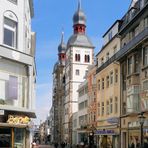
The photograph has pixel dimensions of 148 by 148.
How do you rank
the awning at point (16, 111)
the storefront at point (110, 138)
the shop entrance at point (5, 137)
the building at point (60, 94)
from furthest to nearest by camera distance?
1. the building at point (60, 94)
2. the storefront at point (110, 138)
3. the awning at point (16, 111)
4. the shop entrance at point (5, 137)

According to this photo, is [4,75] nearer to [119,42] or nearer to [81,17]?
[119,42]

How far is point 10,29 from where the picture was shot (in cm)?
2783

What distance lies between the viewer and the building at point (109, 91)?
50.9 meters

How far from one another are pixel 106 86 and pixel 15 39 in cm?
2977

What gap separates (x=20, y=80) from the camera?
27859 mm

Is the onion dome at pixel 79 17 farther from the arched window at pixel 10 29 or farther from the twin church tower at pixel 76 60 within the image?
the arched window at pixel 10 29

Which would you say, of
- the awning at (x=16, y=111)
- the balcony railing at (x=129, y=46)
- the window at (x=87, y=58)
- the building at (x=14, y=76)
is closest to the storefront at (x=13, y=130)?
the building at (x=14, y=76)

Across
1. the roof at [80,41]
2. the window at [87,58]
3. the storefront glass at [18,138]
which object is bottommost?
the storefront glass at [18,138]

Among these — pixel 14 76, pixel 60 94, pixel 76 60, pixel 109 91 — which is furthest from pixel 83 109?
pixel 60 94

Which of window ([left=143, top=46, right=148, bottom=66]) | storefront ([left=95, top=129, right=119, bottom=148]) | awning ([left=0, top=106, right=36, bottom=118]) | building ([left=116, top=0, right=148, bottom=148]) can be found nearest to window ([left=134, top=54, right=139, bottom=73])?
building ([left=116, top=0, right=148, bottom=148])

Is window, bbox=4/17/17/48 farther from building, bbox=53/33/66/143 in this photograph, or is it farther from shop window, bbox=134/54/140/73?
building, bbox=53/33/66/143

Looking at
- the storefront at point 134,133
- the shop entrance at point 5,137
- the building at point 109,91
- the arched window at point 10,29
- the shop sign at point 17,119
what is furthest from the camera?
the building at point 109,91

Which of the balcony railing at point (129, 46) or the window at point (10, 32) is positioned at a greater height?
the balcony railing at point (129, 46)

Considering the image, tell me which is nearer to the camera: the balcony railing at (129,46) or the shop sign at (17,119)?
the shop sign at (17,119)
